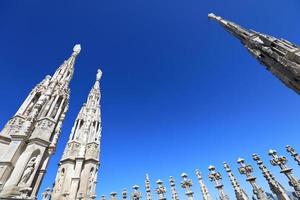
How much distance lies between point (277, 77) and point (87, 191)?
116ft

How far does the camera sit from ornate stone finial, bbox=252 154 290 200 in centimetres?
1378

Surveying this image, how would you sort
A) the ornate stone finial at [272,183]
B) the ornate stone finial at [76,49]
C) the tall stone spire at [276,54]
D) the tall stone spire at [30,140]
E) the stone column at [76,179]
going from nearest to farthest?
the tall stone spire at [30,140]
the ornate stone finial at [272,183]
the stone column at [76,179]
the tall stone spire at [276,54]
the ornate stone finial at [76,49]

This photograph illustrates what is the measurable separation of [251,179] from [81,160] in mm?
19481

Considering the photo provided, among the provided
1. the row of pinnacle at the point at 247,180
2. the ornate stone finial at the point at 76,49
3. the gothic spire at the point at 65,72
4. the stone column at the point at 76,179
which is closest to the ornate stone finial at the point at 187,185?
the row of pinnacle at the point at 247,180

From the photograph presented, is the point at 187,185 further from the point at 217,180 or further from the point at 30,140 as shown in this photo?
the point at 30,140

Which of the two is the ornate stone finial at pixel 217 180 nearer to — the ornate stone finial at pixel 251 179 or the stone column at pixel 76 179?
the ornate stone finial at pixel 251 179

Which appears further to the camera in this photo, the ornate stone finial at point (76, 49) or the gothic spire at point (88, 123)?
the gothic spire at point (88, 123)

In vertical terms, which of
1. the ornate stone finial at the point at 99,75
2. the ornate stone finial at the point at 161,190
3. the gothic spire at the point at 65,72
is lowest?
the ornate stone finial at the point at 161,190

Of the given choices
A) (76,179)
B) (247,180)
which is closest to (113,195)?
(76,179)

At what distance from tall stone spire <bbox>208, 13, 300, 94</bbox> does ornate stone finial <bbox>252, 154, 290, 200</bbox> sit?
13.8m

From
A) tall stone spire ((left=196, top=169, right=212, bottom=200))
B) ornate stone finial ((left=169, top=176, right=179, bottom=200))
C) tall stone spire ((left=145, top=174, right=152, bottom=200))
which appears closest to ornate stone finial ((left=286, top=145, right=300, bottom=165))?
tall stone spire ((left=196, top=169, right=212, bottom=200))

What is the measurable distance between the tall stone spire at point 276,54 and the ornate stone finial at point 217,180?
1644 cm

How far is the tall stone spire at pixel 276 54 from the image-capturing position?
24.6 metres

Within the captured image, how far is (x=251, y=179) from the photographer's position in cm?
1522
